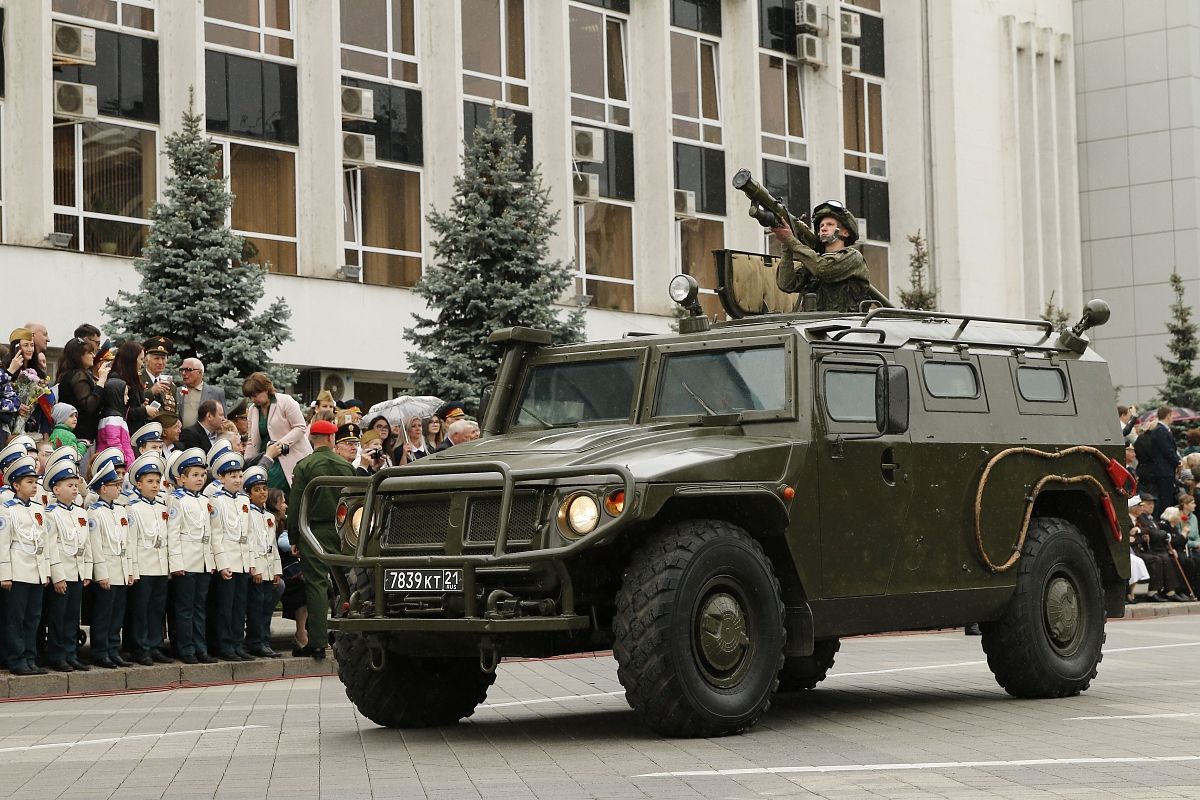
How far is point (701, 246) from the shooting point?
42.1 metres

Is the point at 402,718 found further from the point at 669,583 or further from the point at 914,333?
the point at 914,333

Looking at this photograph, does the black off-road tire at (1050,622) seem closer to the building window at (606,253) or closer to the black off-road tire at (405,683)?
the black off-road tire at (405,683)

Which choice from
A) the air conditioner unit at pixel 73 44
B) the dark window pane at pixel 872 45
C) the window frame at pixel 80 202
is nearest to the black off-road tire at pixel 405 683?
the window frame at pixel 80 202

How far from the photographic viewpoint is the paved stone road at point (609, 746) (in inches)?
362

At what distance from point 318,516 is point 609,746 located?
684cm

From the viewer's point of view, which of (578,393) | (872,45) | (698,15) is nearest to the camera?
(578,393)

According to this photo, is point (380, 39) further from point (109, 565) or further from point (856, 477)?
point (856, 477)

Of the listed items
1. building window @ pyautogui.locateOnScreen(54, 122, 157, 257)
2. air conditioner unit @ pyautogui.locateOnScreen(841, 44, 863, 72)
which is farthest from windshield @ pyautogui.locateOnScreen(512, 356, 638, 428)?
air conditioner unit @ pyautogui.locateOnScreen(841, 44, 863, 72)

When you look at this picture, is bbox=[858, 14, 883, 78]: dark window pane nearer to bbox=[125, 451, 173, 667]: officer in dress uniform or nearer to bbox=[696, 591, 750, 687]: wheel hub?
bbox=[125, 451, 173, 667]: officer in dress uniform

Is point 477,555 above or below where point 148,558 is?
above

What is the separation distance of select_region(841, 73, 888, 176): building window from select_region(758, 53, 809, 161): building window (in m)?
2.07

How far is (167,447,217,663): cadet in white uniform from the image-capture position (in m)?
16.7

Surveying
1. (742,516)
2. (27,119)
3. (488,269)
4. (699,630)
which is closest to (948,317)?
(742,516)

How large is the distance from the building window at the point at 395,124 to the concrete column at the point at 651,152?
19.2 feet
